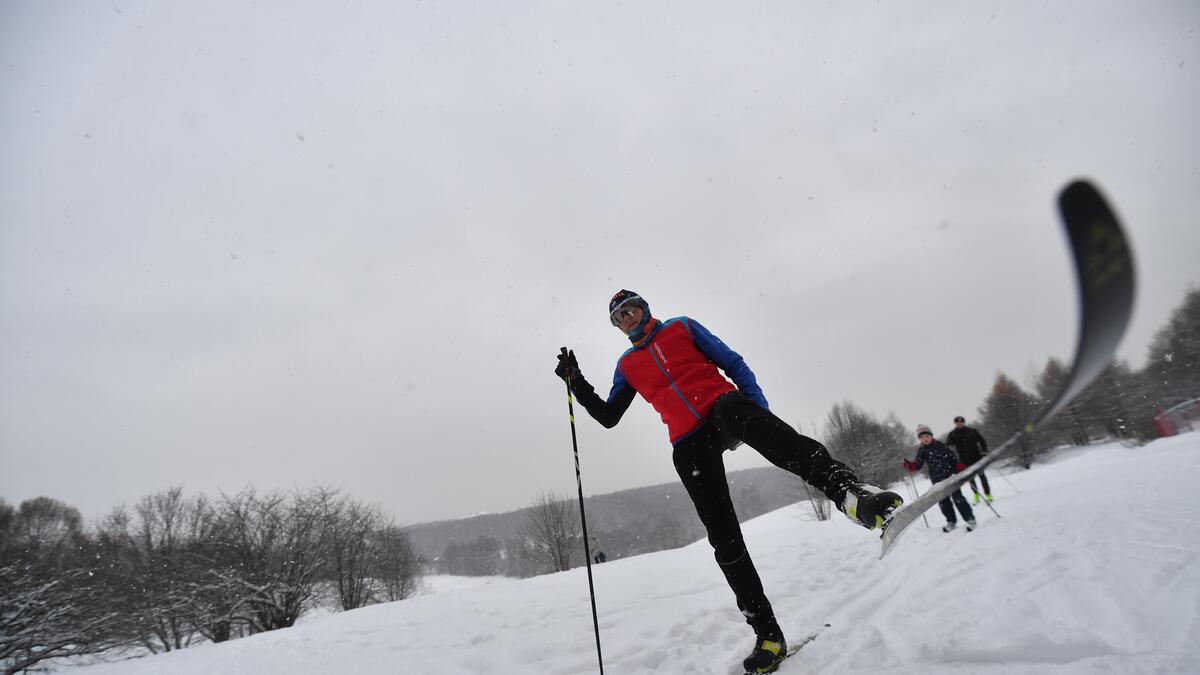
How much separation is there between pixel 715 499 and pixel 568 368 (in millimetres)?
1563

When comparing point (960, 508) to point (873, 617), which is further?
point (960, 508)

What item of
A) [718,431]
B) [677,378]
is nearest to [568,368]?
[677,378]

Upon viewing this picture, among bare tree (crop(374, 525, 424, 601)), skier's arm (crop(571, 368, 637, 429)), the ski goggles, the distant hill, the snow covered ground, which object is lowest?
the distant hill

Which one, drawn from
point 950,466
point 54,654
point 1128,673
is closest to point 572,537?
point 54,654

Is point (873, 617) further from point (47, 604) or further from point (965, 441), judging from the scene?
point (47, 604)

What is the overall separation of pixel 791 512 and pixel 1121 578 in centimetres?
3430

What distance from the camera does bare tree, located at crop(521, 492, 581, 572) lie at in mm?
35625

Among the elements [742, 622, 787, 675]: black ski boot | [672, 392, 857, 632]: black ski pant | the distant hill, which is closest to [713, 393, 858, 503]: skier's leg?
[672, 392, 857, 632]: black ski pant

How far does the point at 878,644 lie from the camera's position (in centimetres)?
246

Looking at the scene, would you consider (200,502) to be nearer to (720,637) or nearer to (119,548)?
(119,548)

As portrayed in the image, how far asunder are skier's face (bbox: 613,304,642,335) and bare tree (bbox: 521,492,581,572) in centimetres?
3562

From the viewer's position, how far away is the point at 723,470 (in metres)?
2.88

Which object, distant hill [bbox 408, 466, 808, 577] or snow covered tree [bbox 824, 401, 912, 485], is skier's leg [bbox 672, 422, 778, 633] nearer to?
snow covered tree [bbox 824, 401, 912, 485]

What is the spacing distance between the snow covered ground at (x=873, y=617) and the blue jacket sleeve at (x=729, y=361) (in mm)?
1455
